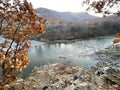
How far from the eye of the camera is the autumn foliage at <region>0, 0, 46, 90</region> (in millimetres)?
5234

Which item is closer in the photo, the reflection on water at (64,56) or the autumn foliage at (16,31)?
the autumn foliage at (16,31)

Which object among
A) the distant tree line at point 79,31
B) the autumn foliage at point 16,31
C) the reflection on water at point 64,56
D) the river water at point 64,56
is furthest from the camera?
the distant tree line at point 79,31

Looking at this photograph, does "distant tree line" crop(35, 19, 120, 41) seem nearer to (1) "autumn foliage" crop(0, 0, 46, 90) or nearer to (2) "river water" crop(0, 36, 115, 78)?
(2) "river water" crop(0, 36, 115, 78)

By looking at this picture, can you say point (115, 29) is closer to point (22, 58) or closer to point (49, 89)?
point (49, 89)

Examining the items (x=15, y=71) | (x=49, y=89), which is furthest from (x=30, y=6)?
(x=49, y=89)

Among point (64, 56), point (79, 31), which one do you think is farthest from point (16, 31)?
point (79, 31)

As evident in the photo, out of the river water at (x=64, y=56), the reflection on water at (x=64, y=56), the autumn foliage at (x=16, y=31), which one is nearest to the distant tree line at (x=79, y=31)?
the river water at (x=64, y=56)

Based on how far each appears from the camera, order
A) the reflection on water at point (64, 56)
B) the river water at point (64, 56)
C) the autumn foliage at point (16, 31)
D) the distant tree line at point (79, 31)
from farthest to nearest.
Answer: the distant tree line at point (79, 31), the reflection on water at point (64, 56), the river water at point (64, 56), the autumn foliage at point (16, 31)

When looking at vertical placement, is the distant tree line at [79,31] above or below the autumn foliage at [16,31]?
below

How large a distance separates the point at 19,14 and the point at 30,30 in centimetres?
51

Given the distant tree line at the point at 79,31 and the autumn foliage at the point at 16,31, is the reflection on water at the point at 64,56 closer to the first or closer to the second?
the autumn foliage at the point at 16,31

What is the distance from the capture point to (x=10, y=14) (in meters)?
5.37

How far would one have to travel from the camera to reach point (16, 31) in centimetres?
565

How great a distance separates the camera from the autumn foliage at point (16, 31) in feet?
17.2
